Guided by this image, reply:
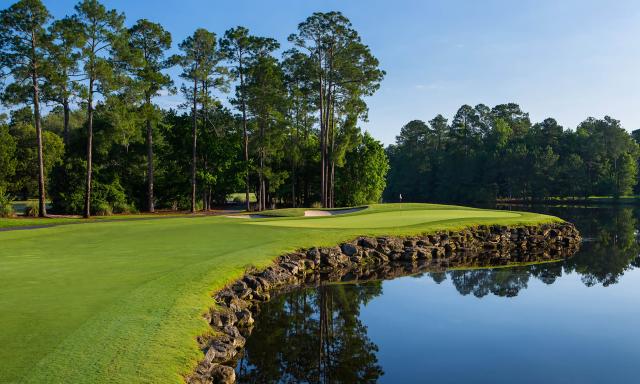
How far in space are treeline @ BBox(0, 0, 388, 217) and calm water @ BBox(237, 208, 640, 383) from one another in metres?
28.0

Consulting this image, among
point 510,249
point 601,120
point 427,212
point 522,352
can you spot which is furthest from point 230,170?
point 601,120

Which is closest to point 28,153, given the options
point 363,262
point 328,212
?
point 328,212

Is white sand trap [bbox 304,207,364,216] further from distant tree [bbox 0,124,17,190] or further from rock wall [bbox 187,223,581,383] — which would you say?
distant tree [bbox 0,124,17,190]

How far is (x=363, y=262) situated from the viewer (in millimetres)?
21703

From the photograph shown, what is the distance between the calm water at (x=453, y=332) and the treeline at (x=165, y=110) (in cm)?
2797

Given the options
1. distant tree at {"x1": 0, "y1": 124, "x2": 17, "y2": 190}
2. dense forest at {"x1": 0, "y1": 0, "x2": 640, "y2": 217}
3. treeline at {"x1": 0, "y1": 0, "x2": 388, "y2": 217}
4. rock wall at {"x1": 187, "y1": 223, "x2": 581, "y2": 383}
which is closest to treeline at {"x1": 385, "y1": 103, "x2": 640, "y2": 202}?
dense forest at {"x1": 0, "y1": 0, "x2": 640, "y2": 217}

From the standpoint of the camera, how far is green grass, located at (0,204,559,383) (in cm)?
713

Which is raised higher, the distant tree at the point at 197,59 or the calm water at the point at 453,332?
the distant tree at the point at 197,59

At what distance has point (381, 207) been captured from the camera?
1534 inches

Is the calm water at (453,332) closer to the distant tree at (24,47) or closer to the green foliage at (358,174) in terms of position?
the distant tree at (24,47)

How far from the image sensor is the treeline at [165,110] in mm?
33156

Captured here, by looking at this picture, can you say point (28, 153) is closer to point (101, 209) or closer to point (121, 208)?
point (121, 208)

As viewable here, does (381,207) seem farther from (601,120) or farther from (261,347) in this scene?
(601,120)

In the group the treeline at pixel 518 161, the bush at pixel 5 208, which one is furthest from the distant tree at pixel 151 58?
the treeline at pixel 518 161
